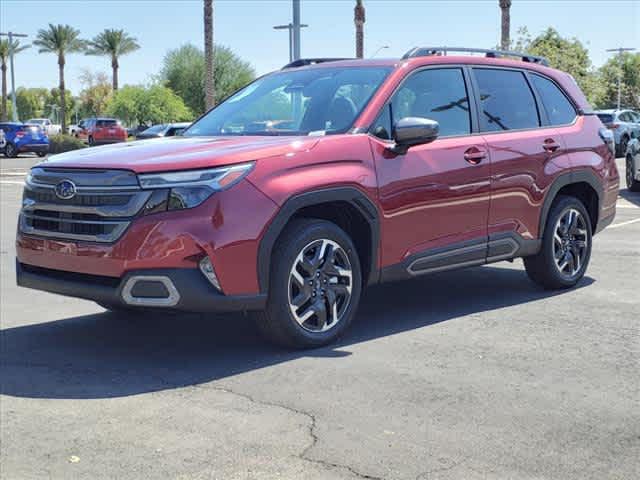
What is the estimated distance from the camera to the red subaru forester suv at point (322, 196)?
519cm

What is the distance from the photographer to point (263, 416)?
4.56 meters

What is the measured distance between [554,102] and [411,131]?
226cm

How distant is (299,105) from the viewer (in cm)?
635

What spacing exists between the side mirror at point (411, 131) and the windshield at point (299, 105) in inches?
11.8

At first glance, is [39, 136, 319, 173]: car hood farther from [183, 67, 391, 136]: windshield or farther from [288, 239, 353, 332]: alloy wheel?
[288, 239, 353, 332]: alloy wheel

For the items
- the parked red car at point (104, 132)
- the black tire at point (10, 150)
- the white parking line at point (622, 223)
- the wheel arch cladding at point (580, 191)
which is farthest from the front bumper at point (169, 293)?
the parked red car at point (104, 132)

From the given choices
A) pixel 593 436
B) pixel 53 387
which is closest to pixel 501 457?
pixel 593 436

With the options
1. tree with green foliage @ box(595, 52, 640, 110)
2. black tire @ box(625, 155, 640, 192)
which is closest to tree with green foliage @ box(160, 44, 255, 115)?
tree with green foliage @ box(595, 52, 640, 110)

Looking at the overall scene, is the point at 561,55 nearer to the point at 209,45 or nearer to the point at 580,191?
the point at 209,45

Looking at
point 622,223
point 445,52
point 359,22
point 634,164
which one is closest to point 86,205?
point 445,52


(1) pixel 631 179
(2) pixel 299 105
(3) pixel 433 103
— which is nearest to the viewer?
(2) pixel 299 105

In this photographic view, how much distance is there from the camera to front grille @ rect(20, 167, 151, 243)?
205 inches

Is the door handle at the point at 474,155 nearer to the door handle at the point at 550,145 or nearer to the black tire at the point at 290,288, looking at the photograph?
the door handle at the point at 550,145

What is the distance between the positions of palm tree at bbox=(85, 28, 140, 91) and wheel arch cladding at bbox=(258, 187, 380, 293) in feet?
233
